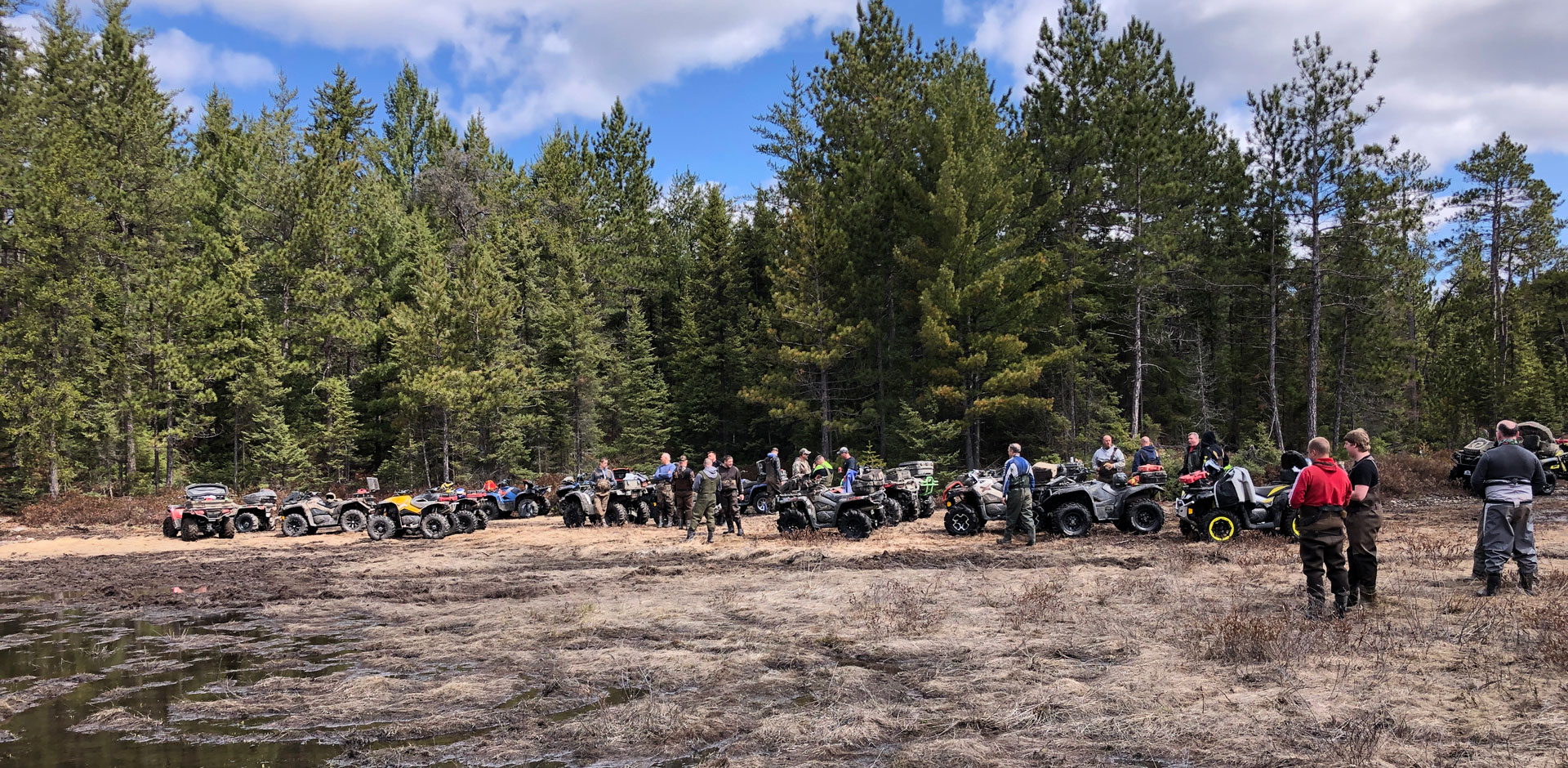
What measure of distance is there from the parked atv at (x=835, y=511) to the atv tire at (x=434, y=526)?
23.8 feet

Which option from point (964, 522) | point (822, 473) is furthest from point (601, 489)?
point (964, 522)

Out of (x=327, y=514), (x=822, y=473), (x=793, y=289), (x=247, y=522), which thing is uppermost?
(x=793, y=289)

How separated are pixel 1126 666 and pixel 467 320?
1107 inches

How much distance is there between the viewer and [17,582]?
43.4 feet

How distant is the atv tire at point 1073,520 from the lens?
45.9ft

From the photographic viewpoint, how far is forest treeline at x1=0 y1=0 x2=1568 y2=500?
85.3 feet

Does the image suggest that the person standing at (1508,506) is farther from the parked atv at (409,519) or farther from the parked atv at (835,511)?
the parked atv at (409,519)

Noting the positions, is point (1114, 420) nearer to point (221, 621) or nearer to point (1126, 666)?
point (1126, 666)

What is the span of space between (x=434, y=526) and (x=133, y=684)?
1132cm

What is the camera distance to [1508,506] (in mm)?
7891

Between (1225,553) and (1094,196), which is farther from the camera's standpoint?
(1094,196)

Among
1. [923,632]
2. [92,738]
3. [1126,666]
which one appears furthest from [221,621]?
[1126,666]

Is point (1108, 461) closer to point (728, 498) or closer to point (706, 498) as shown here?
point (728, 498)

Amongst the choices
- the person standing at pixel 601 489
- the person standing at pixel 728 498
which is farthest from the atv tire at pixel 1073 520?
the person standing at pixel 601 489
